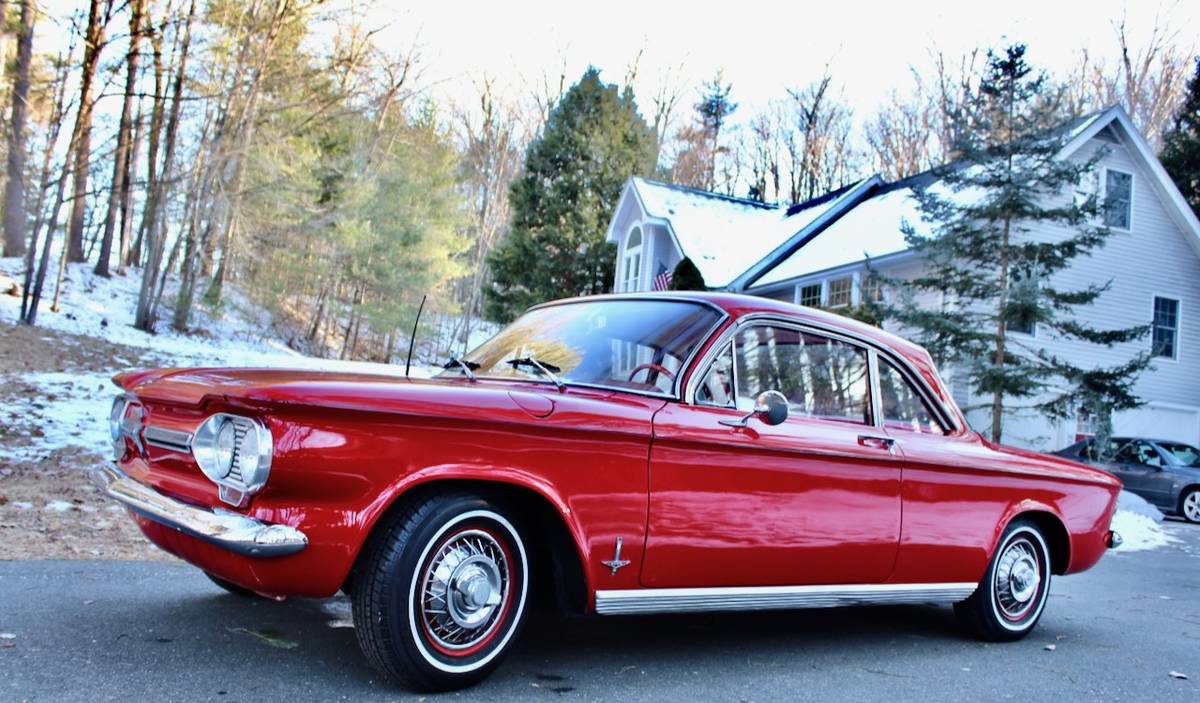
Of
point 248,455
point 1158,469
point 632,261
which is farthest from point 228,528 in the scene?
point 632,261

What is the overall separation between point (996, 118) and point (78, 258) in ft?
85.3

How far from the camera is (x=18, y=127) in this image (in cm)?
1867

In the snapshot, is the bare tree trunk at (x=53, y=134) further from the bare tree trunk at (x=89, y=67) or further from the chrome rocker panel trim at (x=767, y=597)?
the chrome rocker panel trim at (x=767, y=597)

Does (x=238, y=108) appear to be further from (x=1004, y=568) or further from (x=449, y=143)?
(x=1004, y=568)

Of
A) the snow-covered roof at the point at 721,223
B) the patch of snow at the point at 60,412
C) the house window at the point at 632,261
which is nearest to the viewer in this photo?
the patch of snow at the point at 60,412

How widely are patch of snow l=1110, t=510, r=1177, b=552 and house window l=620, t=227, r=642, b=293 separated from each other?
17.2 meters

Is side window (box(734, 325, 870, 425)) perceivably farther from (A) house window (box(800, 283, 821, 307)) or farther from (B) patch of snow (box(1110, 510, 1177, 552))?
(A) house window (box(800, 283, 821, 307))

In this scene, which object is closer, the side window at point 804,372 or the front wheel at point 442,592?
the front wheel at point 442,592

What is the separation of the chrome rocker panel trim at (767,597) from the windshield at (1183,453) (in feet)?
45.8

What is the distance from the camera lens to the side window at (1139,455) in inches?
631

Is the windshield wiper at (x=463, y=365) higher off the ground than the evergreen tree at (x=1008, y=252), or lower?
lower

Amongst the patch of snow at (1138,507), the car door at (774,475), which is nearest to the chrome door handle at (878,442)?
the car door at (774,475)

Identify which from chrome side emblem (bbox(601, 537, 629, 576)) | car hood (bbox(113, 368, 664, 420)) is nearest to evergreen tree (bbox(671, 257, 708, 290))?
car hood (bbox(113, 368, 664, 420))

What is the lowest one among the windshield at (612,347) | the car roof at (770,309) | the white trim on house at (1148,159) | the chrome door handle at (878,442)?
the chrome door handle at (878,442)
